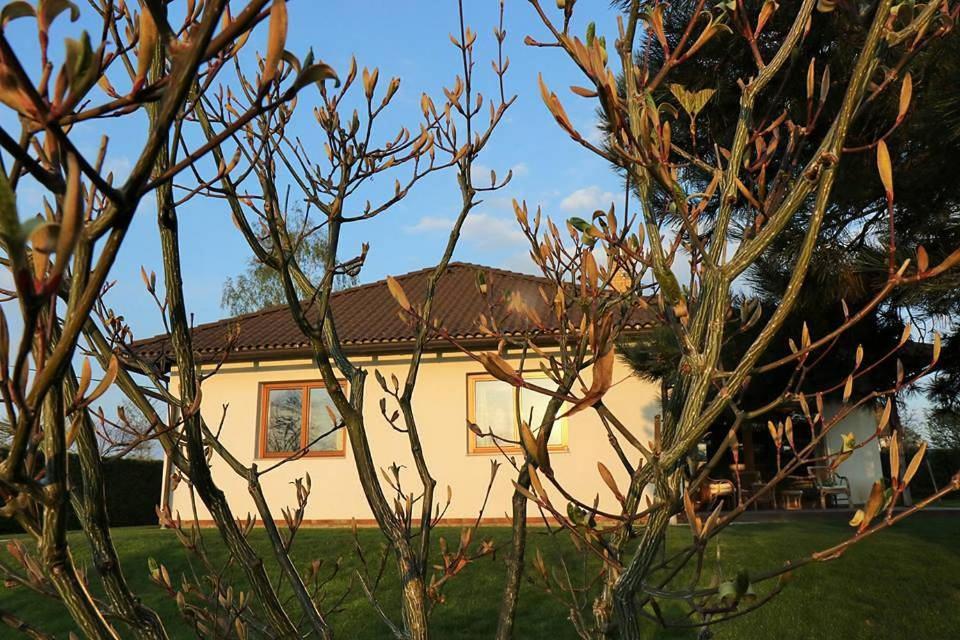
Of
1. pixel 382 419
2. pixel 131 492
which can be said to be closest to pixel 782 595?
pixel 382 419

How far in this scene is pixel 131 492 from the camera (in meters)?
19.5

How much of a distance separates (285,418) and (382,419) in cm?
209

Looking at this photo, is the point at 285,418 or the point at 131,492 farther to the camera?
the point at 131,492

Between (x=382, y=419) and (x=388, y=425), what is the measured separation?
652mm

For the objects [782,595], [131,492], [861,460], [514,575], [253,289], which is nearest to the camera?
[514,575]

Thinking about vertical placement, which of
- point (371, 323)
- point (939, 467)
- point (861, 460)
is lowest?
point (939, 467)

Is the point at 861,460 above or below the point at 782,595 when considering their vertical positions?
above

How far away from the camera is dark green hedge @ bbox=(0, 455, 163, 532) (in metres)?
19.0

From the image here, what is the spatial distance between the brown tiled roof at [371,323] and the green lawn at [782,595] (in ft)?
11.5

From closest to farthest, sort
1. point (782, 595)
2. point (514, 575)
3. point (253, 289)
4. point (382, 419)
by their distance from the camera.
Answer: point (514, 575) < point (782, 595) < point (382, 419) < point (253, 289)

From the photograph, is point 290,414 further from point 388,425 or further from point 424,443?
point 424,443

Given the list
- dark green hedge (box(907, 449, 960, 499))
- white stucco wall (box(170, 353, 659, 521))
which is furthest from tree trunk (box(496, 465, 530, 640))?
dark green hedge (box(907, 449, 960, 499))

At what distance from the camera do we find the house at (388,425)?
1213 cm

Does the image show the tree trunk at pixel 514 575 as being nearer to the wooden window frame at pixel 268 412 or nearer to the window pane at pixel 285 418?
the wooden window frame at pixel 268 412
